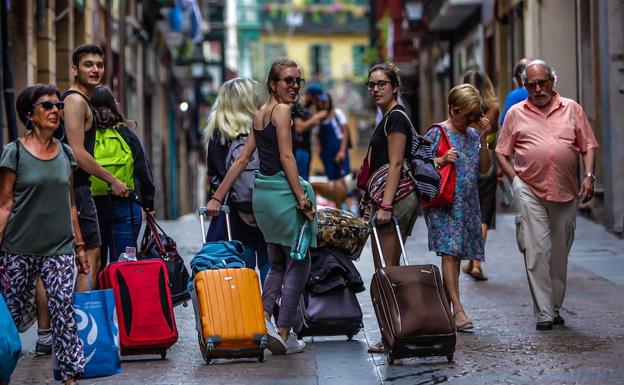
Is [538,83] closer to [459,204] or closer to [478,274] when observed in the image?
[459,204]

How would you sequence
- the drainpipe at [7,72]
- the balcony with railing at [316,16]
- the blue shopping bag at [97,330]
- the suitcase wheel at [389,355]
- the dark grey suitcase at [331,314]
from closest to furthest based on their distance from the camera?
the blue shopping bag at [97,330] → the suitcase wheel at [389,355] → the dark grey suitcase at [331,314] → the drainpipe at [7,72] → the balcony with railing at [316,16]

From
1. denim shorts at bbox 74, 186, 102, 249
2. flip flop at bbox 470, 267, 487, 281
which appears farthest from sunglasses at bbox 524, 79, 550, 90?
flip flop at bbox 470, 267, 487, 281

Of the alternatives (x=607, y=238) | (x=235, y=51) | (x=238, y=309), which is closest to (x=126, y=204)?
(x=238, y=309)

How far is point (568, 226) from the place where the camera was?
10.1 metres

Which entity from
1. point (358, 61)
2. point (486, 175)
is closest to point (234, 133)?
point (486, 175)

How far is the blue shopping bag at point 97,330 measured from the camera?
840 cm

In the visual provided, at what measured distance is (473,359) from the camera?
345 inches

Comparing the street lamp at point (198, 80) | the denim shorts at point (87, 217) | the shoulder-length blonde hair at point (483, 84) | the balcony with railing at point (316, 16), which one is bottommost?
the denim shorts at point (87, 217)

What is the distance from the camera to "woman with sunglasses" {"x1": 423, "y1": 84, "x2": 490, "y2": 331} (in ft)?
32.4

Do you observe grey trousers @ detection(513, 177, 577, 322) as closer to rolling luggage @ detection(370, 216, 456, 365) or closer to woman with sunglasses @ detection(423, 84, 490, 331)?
woman with sunglasses @ detection(423, 84, 490, 331)

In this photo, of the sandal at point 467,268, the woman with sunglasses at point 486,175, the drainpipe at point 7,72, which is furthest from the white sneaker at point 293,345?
the drainpipe at point 7,72

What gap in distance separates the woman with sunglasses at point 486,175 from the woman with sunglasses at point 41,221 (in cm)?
494

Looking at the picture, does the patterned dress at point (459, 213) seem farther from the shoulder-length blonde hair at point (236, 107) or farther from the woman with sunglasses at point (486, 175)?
the woman with sunglasses at point (486, 175)

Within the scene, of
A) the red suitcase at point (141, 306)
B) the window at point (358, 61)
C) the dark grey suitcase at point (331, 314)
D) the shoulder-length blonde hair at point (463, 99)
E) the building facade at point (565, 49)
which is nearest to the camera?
the red suitcase at point (141, 306)
